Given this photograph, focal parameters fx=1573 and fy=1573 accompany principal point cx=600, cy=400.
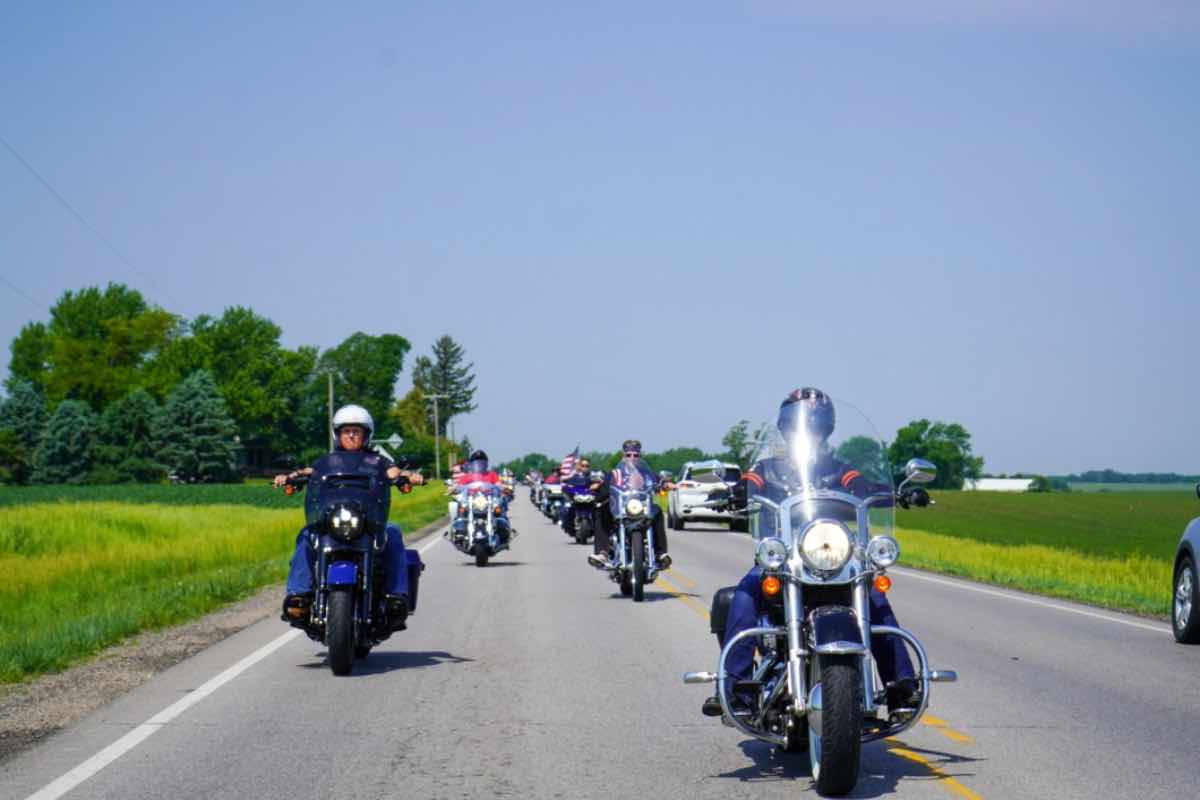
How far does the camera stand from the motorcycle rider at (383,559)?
37.8 feet

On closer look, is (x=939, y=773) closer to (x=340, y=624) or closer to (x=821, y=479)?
(x=821, y=479)

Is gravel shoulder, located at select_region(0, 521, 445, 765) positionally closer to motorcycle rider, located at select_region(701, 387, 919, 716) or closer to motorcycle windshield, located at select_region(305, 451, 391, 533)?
motorcycle windshield, located at select_region(305, 451, 391, 533)

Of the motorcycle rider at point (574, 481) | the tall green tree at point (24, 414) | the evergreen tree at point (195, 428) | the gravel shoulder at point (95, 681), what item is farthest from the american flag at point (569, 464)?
the tall green tree at point (24, 414)

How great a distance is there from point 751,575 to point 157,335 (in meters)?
131

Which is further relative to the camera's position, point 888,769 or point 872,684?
point 888,769

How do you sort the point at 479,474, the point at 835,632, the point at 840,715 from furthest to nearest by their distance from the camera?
1. the point at 479,474
2. the point at 835,632
3. the point at 840,715

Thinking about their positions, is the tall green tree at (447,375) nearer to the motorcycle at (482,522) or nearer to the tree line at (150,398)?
the tree line at (150,398)

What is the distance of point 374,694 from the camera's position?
10.6 metres

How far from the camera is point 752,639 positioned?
7680 millimetres

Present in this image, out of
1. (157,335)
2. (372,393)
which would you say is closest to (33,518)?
(157,335)

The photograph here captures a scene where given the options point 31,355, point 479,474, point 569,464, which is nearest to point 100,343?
point 31,355

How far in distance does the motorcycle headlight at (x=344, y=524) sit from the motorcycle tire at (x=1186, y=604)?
768cm

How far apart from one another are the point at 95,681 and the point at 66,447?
107659mm

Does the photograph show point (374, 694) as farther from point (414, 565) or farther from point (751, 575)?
point (751, 575)
